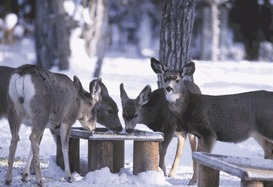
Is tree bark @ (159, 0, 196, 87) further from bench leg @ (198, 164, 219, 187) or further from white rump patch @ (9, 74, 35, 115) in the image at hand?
bench leg @ (198, 164, 219, 187)

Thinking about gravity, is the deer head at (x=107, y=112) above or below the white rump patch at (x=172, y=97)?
below

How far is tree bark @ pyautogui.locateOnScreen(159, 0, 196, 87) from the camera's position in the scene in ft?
48.7

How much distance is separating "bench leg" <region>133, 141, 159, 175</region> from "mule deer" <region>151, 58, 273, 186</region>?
745 mm

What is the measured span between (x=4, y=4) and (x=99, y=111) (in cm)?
3887

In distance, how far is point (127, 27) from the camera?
61.7 m

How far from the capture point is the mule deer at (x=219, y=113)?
11.7 meters

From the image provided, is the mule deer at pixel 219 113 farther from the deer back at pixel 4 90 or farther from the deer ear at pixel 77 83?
the deer back at pixel 4 90

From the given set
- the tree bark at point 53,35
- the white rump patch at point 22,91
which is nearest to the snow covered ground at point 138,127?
the tree bark at point 53,35

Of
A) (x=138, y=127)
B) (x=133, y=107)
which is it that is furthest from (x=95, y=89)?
(x=138, y=127)

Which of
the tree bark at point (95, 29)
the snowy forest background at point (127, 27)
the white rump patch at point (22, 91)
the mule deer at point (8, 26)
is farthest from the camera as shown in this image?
the mule deer at point (8, 26)

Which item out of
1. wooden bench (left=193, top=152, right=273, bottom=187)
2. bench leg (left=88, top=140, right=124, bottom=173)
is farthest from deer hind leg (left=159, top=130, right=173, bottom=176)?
wooden bench (left=193, top=152, right=273, bottom=187)

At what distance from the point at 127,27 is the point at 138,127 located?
46560mm

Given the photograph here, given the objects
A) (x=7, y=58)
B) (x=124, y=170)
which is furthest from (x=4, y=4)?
(x=124, y=170)

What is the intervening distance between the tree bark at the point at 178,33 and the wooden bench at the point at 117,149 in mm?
3388
